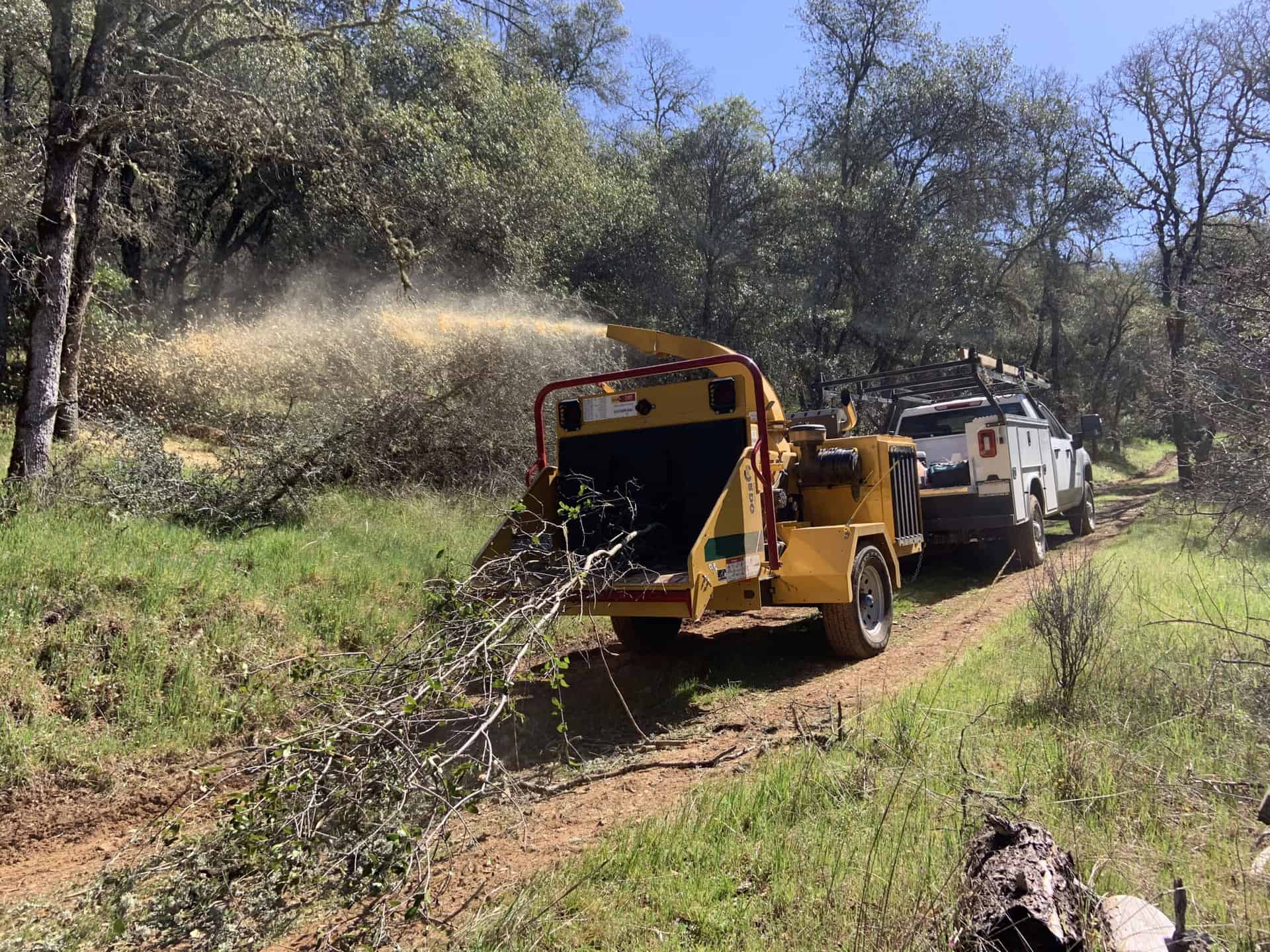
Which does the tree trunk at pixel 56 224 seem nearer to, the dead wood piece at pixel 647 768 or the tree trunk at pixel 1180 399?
the dead wood piece at pixel 647 768

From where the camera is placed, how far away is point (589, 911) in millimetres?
2812

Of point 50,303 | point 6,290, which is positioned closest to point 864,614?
point 50,303

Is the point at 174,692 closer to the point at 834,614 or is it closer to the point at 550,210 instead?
the point at 834,614

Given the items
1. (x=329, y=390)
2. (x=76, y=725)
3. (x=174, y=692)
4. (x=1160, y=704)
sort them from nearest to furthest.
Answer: (x=1160, y=704), (x=76, y=725), (x=174, y=692), (x=329, y=390)

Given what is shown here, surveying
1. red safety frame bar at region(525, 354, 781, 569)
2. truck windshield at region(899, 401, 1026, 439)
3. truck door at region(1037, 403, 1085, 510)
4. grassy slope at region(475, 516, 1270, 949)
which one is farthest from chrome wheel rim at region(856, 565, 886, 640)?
truck door at region(1037, 403, 1085, 510)

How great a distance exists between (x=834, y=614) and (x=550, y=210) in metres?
12.3

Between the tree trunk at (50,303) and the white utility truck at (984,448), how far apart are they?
740cm

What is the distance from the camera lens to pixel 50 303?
7395 mm

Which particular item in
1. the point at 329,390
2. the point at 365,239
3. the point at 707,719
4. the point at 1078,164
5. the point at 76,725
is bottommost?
the point at 707,719

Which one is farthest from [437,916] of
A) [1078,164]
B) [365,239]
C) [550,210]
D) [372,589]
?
[1078,164]

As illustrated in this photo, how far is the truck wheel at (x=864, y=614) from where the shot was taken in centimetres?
612

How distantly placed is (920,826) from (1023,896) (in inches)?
31.8

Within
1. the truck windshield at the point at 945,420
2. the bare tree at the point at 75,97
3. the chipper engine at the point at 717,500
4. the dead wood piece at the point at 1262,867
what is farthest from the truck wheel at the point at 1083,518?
the bare tree at the point at 75,97

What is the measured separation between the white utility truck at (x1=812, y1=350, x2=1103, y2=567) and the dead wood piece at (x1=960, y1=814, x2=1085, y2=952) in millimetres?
5691
